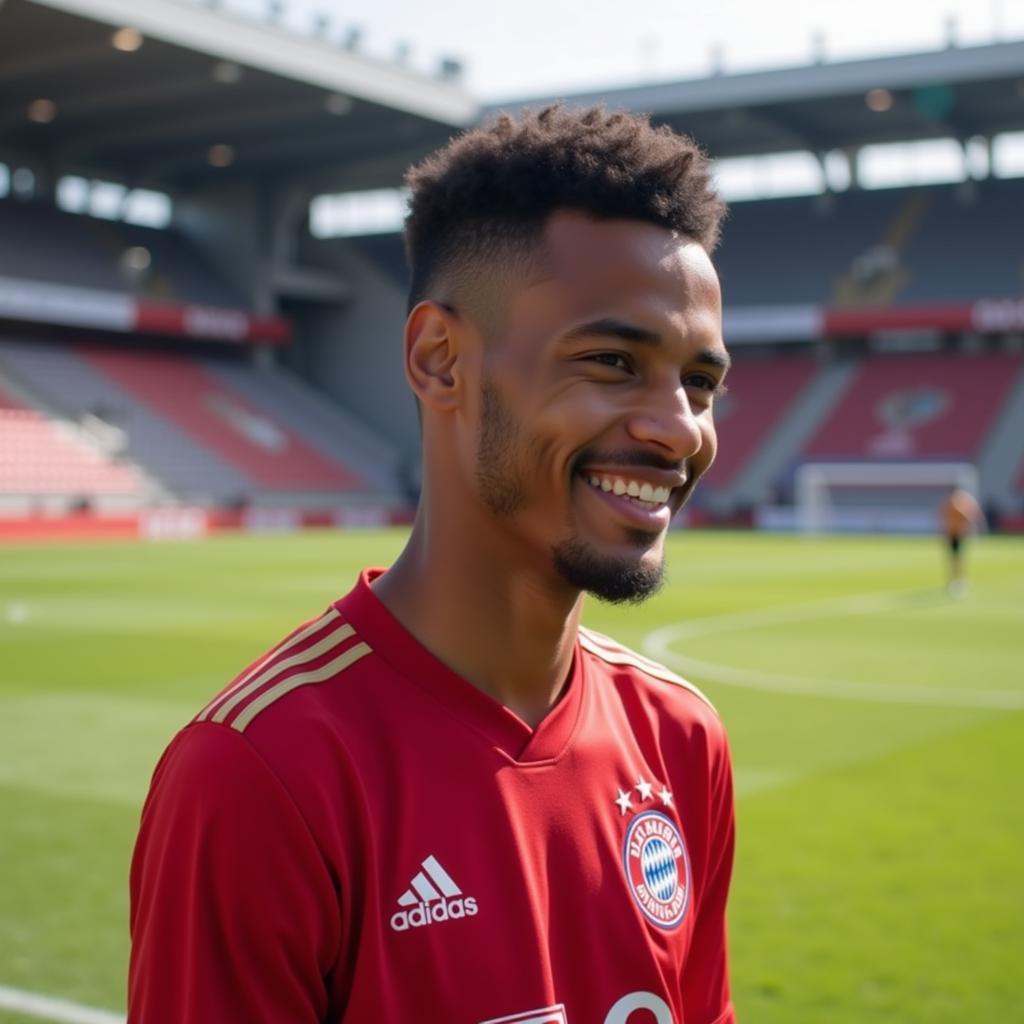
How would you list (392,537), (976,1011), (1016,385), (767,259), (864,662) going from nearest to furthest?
1. (976,1011)
2. (864,662)
3. (392,537)
4. (1016,385)
5. (767,259)

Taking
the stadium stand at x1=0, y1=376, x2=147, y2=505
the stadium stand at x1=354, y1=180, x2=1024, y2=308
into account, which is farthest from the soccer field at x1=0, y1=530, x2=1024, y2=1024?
the stadium stand at x1=354, y1=180, x2=1024, y2=308

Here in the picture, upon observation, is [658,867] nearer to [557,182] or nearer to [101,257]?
[557,182]

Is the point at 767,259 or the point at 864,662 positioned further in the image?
the point at 767,259

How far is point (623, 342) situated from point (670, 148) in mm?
295

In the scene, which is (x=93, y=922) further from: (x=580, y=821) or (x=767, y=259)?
(x=767, y=259)

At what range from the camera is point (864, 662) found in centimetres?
1366

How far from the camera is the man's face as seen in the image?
196 centimetres

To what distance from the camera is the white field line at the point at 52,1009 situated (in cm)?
475

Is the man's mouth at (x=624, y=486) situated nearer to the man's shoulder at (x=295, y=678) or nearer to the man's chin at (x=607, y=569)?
the man's chin at (x=607, y=569)

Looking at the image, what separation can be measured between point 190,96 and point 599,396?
44.2 meters

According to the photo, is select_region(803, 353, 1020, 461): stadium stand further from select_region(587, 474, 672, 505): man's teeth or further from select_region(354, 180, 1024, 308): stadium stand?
select_region(587, 474, 672, 505): man's teeth

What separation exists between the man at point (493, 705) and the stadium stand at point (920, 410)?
4519 centimetres

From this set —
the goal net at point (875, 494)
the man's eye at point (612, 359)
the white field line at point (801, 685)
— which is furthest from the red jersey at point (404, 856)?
the goal net at point (875, 494)

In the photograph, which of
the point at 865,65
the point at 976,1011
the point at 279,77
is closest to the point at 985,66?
the point at 865,65
